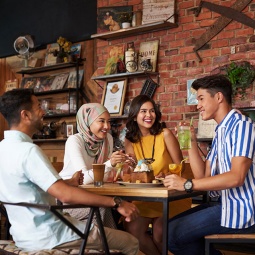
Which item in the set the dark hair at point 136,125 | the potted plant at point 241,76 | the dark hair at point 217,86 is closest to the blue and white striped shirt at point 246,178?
the dark hair at point 217,86

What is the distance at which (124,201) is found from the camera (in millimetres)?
2461

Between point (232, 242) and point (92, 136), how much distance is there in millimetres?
1367

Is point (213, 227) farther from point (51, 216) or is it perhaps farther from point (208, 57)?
point (208, 57)

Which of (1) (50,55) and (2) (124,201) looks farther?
(1) (50,55)

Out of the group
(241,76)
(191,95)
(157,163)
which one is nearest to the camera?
(157,163)

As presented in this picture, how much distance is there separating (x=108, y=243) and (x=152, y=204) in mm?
928

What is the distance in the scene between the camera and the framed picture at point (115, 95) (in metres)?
5.95

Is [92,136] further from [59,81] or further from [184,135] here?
[59,81]

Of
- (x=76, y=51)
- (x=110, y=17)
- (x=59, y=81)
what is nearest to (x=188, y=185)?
(x=110, y=17)

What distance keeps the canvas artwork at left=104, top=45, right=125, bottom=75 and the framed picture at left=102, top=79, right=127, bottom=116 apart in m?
0.14

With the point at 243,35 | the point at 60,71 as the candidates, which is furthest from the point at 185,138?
the point at 60,71

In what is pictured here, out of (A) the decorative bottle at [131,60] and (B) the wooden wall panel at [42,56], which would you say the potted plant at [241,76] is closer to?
(A) the decorative bottle at [131,60]

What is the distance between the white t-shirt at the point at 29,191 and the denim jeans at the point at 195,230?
0.66 meters

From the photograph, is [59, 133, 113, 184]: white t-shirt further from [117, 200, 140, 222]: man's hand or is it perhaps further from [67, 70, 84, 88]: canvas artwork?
[67, 70, 84, 88]: canvas artwork
